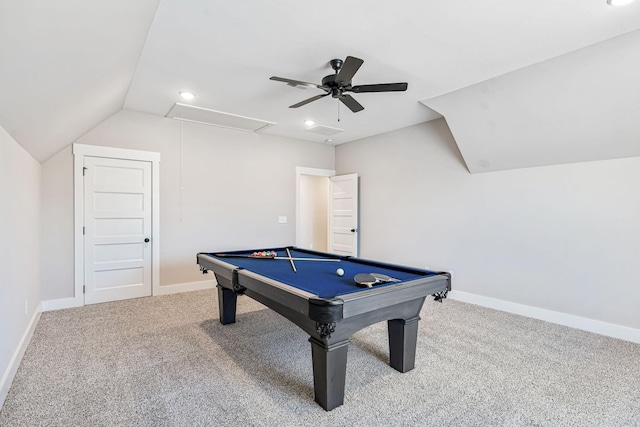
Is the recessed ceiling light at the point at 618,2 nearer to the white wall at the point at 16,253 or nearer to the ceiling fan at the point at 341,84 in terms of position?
the ceiling fan at the point at 341,84

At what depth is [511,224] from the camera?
4035 millimetres

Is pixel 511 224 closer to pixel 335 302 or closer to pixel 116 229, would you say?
pixel 335 302

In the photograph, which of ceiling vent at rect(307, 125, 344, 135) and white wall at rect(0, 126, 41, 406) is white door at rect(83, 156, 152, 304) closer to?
white wall at rect(0, 126, 41, 406)

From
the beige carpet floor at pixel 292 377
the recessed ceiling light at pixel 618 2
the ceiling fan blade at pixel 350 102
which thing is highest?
the recessed ceiling light at pixel 618 2

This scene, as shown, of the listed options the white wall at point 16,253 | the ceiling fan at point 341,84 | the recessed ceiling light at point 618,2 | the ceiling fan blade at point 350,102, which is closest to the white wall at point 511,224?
the recessed ceiling light at point 618,2

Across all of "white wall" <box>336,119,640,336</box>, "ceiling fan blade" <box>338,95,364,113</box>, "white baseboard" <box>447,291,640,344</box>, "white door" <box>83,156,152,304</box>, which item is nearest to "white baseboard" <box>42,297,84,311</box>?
"white door" <box>83,156,152,304</box>

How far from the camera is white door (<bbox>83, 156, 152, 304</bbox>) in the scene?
416 centimetres

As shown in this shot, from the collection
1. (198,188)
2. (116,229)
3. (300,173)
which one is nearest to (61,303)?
(116,229)

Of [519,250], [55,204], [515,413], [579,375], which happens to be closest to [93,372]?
[55,204]

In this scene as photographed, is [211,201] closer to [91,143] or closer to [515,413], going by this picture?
[91,143]

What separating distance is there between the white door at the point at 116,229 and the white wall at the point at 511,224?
142 inches

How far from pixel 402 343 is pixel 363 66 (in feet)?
8.02

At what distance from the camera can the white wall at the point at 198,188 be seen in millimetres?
4016

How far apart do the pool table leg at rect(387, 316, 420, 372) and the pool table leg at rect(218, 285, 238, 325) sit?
172 centimetres
